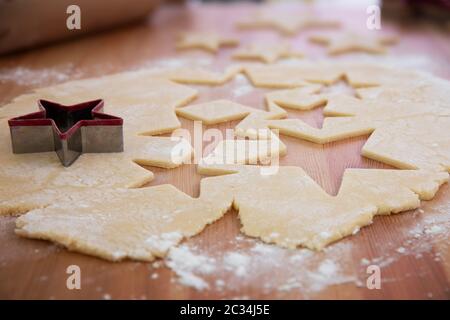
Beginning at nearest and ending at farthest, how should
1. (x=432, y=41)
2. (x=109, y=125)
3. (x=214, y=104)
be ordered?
(x=109, y=125)
(x=214, y=104)
(x=432, y=41)

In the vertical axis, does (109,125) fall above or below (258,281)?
above

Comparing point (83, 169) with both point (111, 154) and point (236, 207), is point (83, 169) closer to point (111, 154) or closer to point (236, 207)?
point (111, 154)

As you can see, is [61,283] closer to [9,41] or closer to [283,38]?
[9,41]

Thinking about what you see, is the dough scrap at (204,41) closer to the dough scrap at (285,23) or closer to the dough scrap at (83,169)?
the dough scrap at (285,23)

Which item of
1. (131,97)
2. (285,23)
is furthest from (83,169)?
(285,23)

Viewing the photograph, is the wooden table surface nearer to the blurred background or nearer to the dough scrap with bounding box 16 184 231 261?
the dough scrap with bounding box 16 184 231 261

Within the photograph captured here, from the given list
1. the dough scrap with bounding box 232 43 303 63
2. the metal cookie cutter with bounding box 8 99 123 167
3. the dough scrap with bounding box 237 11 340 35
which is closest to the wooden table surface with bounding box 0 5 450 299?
the metal cookie cutter with bounding box 8 99 123 167

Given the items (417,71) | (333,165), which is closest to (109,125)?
(333,165)
